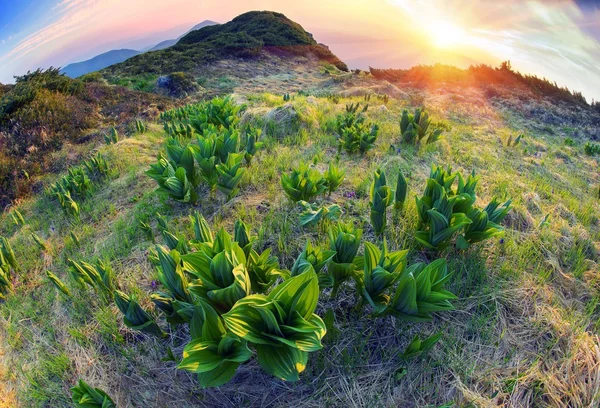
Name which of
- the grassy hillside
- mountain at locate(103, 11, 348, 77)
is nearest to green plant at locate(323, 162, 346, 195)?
the grassy hillside

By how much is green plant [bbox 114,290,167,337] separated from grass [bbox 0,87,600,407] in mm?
247

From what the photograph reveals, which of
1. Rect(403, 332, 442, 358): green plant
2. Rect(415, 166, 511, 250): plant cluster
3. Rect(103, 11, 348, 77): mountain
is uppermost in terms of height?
Rect(103, 11, 348, 77): mountain

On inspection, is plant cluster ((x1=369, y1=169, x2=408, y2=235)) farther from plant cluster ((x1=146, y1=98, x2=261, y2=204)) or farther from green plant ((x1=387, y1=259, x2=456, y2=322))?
plant cluster ((x1=146, y1=98, x2=261, y2=204))

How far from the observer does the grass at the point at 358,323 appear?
75.0 inches

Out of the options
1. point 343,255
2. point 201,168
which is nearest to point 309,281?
point 343,255

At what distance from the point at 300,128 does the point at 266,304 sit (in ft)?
17.9

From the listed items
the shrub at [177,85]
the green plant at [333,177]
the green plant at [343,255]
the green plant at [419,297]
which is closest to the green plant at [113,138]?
the green plant at [333,177]

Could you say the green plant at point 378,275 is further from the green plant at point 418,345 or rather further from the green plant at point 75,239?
the green plant at point 75,239

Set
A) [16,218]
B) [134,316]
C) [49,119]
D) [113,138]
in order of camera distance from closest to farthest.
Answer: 1. [134,316]
2. [16,218]
3. [113,138]
4. [49,119]

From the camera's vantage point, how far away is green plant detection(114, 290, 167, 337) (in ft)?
6.77

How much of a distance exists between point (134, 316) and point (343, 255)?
1515 millimetres

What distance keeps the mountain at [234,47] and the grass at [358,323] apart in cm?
1818

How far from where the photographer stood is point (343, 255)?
221 cm

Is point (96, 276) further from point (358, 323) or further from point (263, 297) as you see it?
point (358, 323)
